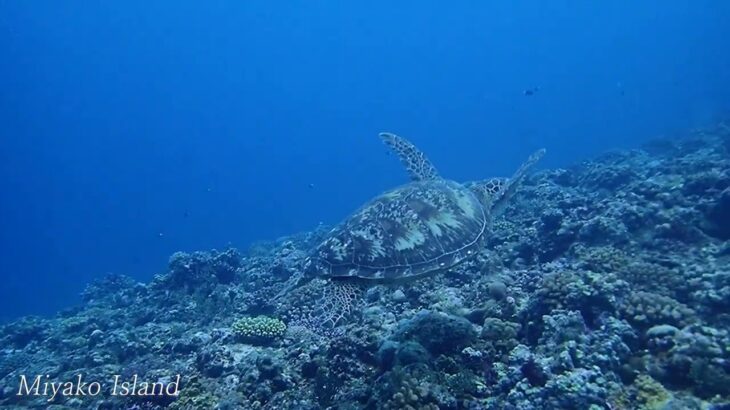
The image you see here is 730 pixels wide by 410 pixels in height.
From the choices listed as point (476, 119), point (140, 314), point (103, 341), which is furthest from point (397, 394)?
point (476, 119)

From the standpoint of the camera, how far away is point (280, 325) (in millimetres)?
8430

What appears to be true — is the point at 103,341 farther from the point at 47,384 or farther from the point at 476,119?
the point at 476,119

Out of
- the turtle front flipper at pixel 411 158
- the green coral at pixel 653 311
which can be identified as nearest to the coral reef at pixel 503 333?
the green coral at pixel 653 311

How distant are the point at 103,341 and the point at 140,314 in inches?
81.7

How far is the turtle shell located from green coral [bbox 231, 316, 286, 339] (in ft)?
8.91

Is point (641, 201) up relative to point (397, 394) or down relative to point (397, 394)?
up

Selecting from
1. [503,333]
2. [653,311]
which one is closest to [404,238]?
[503,333]

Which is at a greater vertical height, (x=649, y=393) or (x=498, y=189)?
(x=498, y=189)

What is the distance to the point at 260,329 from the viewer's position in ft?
27.5

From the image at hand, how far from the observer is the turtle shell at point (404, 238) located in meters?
5.87

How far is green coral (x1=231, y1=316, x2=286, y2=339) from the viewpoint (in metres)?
8.35

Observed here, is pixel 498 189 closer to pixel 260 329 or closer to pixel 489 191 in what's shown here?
pixel 489 191

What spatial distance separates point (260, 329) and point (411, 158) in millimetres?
4801

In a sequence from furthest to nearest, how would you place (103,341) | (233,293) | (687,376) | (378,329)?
(233,293), (103,341), (378,329), (687,376)
